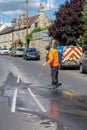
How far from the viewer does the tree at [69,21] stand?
4691cm

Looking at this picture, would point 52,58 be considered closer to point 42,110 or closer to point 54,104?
point 54,104

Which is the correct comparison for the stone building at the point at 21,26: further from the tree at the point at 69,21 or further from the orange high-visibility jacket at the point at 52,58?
the orange high-visibility jacket at the point at 52,58

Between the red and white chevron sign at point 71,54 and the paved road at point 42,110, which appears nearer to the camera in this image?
the paved road at point 42,110

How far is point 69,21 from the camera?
47031mm

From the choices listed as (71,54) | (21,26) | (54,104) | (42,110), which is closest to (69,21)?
(71,54)

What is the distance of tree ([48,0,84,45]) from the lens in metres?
46.9

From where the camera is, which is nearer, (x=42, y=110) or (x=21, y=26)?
(x=42, y=110)

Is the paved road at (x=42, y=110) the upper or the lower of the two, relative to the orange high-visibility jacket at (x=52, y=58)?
lower

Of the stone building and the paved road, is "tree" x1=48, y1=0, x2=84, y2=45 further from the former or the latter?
the paved road

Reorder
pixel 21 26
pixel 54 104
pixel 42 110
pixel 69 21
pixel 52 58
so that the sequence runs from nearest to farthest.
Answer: pixel 42 110
pixel 54 104
pixel 52 58
pixel 69 21
pixel 21 26

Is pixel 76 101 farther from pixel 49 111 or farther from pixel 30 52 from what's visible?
pixel 30 52

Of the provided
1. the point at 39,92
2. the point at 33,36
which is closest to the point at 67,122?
the point at 39,92

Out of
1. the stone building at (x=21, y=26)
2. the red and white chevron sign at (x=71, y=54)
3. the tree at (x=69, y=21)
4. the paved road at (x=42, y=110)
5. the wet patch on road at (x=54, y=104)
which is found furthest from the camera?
the stone building at (x=21, y=26)

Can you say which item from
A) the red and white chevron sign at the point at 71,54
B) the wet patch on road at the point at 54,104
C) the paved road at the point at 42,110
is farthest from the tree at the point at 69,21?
the paved road at the point at 42,110
